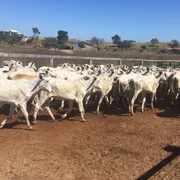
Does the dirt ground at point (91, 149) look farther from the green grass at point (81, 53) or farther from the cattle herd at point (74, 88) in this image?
the green grass at point (81, 53)

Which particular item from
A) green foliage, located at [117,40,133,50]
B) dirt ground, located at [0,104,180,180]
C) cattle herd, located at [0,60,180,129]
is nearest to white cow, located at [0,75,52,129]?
cattle herd, located at [0,60,180,129]

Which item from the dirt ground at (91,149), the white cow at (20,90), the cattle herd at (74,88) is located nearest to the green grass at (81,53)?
the cattle herd at (74,88)

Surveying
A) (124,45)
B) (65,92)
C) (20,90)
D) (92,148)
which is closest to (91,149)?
(92,148)

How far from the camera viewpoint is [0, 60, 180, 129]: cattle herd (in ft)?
30.2

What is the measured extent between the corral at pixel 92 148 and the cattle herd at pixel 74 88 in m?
0.67

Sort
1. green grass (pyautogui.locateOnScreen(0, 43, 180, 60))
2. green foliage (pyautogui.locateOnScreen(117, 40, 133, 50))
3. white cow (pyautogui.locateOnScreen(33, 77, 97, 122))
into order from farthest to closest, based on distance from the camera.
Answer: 1. green foliage (pyautogui.locateOnScreen(117, 40, 133, 50))
2. green grass (pyautogui.locateOnScreen(0, 43, 180, 60))
3. white cow (pyautogui.locateOnScreen(33, 77, 97, 122))

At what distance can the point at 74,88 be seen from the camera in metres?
10.7

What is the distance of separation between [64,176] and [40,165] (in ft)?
2.29

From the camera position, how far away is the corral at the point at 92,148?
6414mm

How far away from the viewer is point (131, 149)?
793 centimetres

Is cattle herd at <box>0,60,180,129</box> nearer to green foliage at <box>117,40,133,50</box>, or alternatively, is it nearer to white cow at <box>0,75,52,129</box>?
white cow at <box>0,75,52,129</box>

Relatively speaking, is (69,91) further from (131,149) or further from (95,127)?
(131,149)

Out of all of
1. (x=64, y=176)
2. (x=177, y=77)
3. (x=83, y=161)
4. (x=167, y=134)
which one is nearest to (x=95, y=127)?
(x=167, y=134)

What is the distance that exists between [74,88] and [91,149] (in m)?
3.34
